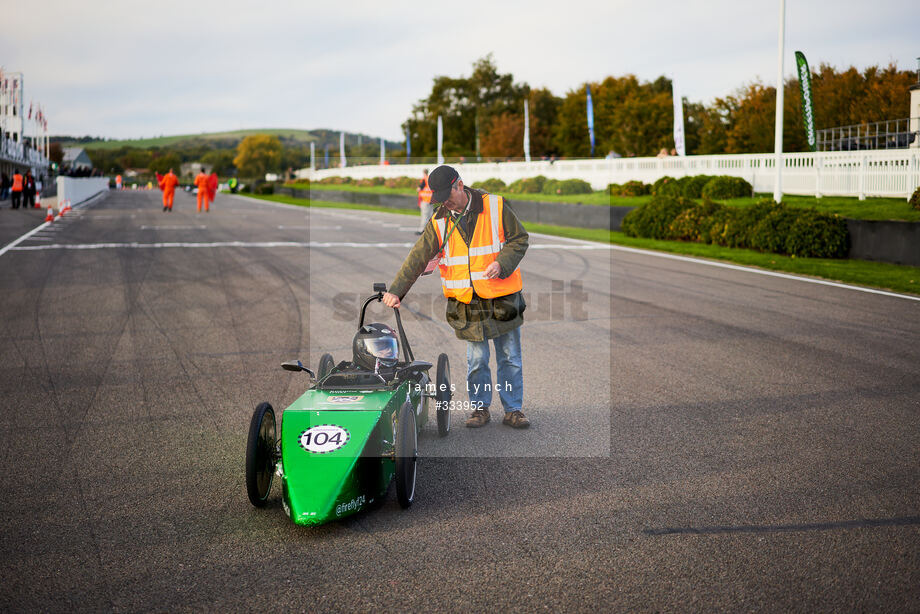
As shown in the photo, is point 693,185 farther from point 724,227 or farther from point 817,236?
point 817,236

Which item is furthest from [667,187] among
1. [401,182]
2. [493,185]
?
[401,182]

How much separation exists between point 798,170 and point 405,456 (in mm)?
24688

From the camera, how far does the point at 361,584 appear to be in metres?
3.76

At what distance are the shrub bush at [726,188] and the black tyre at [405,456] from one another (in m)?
24.6

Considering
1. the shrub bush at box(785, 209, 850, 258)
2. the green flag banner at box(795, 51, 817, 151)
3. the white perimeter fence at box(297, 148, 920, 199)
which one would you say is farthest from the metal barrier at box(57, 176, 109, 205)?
the shrub bush at box(785, 209, 850, 258)

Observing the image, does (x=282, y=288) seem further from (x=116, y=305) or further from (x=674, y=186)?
(x=674, y=186)

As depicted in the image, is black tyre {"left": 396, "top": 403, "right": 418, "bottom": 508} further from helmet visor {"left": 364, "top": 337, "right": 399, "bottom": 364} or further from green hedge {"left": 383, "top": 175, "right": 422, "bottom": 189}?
green hedge {"left": 383, "top": 175, "right": 422, "bottom": 189}

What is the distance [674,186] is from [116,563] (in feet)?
88.7

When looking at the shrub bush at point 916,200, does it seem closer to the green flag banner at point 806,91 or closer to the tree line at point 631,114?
the green flag banner at point 806,91

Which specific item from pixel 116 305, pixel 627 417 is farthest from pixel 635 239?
pixel 627 417

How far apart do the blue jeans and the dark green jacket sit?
0.38ft

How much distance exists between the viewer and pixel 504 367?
6.10 metres

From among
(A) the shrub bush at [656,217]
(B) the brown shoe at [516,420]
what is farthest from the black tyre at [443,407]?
(A) the shrub bush at [656,217]

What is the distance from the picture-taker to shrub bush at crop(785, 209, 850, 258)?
54.1ft
